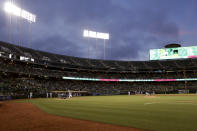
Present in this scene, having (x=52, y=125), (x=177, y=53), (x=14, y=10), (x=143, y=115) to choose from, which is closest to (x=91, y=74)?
(x=177, y=53)

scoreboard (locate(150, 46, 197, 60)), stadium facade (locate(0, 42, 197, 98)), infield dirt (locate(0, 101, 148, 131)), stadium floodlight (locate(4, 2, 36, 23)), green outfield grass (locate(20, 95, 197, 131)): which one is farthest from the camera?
scoreboard (locate(150, 46, 197, 60))

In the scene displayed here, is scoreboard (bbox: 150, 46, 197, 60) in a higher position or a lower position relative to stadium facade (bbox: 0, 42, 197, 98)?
higher

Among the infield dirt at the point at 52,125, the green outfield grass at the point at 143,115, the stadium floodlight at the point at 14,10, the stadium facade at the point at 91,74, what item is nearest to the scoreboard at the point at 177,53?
the stadium facade at the point at 91,74

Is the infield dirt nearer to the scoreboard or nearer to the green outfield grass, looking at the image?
the green outfield grass

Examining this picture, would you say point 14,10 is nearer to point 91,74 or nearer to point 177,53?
point 91,74

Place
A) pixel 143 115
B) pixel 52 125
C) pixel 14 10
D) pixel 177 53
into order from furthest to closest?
1. pixel 177 53
2. pixel 14 10
3. pixel 143 115
4. pixel 52 125

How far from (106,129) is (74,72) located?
65.6 meters

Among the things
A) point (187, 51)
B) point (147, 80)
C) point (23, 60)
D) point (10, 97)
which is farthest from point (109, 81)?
point (10, 97)

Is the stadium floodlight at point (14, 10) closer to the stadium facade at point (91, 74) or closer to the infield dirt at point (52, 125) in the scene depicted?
the stadium facade at point (91, 74)

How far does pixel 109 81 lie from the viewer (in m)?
78.9

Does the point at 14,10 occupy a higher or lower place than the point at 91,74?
higher

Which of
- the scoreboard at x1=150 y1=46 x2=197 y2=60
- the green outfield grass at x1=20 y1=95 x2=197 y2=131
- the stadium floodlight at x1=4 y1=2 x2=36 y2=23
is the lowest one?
the green outfield grass at x1=20 y1=95 x2=197 y2=131

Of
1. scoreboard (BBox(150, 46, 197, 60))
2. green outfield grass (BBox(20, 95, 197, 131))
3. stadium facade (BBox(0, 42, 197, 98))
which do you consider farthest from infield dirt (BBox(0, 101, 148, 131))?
scoreboard (BBox(150, 46, 197, 60))

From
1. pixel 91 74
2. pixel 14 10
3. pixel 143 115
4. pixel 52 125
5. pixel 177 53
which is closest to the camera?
pixel 52 125
